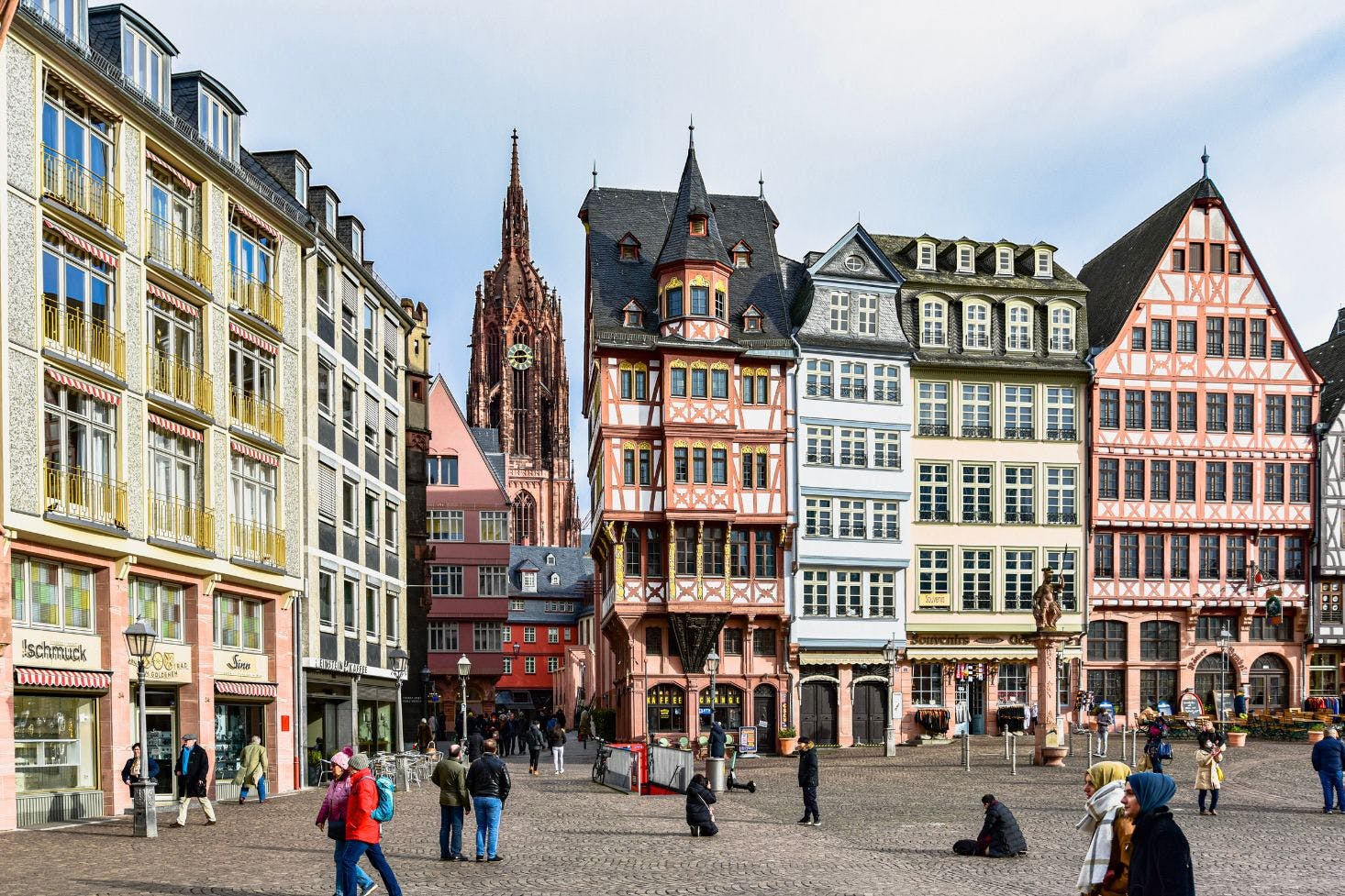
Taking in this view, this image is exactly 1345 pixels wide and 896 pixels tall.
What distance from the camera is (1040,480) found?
54688mm

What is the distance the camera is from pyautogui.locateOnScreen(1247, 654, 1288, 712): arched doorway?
→ 5691cm

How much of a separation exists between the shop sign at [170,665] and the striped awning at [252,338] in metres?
6.99

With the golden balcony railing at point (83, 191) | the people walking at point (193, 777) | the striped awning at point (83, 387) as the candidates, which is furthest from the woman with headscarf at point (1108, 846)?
the golden balcony railing at point (83, 191)

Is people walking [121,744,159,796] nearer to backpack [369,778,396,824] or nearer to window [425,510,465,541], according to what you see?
backpack [369,778,396,824]

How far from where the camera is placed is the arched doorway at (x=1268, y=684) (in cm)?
5691

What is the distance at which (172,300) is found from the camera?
31016mm

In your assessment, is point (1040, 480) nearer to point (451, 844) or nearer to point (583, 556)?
point (451, 844)

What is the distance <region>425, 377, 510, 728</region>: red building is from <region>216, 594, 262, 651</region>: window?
38.6m

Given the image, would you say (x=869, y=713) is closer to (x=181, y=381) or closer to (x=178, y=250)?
(x=181, y=381)

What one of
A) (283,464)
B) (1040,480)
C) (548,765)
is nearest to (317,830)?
(283,464)

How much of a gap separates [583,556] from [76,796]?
82.9m

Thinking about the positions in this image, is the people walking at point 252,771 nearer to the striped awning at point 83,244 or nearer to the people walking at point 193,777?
the people walking at point 193,777

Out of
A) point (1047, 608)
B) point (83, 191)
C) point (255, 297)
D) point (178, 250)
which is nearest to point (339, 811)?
point (83, 191)

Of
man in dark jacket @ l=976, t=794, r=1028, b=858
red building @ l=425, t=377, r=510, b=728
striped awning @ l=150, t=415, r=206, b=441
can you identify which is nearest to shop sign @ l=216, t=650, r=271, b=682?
striped awning @ l=150, t=415, r=206, b=441
